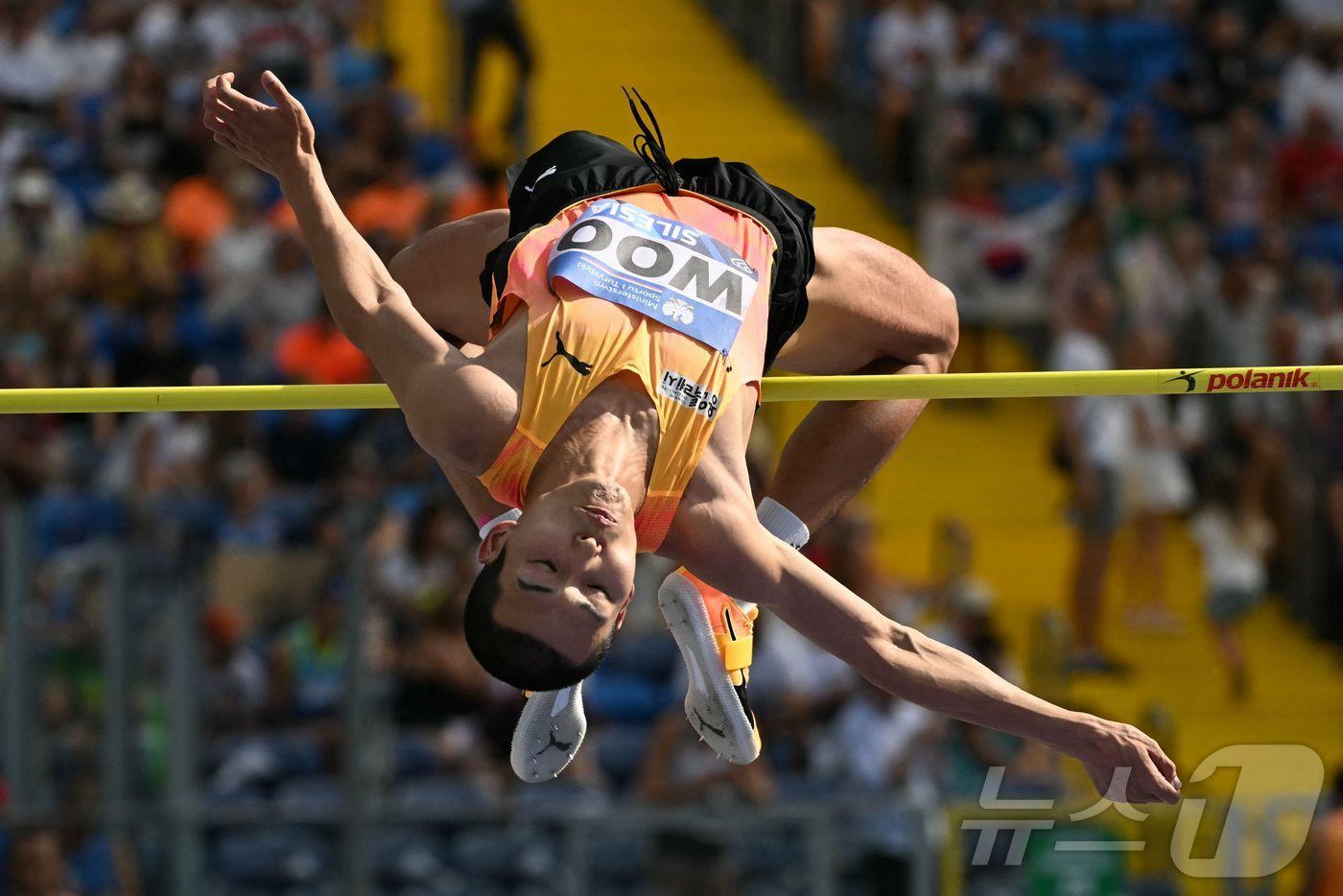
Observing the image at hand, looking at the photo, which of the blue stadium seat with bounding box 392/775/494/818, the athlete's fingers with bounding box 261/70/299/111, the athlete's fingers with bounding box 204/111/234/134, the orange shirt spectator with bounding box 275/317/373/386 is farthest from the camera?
the orange shirt spectator with bounding box 275/317/373/386

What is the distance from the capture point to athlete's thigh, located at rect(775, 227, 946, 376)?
604cm

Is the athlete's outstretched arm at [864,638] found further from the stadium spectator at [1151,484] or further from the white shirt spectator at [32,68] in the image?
the white shirt spectator at [32,68]

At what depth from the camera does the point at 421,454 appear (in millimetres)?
10805

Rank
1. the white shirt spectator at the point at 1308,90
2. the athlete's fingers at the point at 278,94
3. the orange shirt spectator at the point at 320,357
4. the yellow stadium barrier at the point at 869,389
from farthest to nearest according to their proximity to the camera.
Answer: the white shirt spectator at the point at 1308,90 → the orange shirt spectator at the point at 320,357 → the yellow stadium barrier at the point at 869,389 → the athlete's fingers at the point at 278,94

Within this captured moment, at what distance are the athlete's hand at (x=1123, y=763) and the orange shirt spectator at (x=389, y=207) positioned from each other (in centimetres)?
669

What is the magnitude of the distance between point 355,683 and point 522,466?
14.8ft

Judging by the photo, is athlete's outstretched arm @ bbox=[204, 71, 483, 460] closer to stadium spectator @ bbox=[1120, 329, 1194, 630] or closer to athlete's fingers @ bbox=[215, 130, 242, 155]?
athlete's fingers @ bbox=[215, 130, 242, 155]

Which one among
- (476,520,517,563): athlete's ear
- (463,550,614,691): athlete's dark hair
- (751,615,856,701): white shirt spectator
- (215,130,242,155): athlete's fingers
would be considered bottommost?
(751,615,856,701): white shirt spectator

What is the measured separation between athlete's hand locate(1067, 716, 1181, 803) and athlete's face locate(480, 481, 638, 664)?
3.58 ft

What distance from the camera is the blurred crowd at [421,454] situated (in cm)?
955

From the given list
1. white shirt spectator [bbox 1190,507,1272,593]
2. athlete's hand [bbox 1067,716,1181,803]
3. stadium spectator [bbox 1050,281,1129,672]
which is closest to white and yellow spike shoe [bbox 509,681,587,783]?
athlete's hand [bbox 1067,716,1181,803]

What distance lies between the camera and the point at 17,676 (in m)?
9.41

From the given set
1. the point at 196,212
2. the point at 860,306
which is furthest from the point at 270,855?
the point at 860,306

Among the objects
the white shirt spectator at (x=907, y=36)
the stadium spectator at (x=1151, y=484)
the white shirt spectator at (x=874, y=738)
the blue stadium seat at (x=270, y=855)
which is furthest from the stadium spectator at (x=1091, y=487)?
the blue stadium seat at (x=270, y=855)
